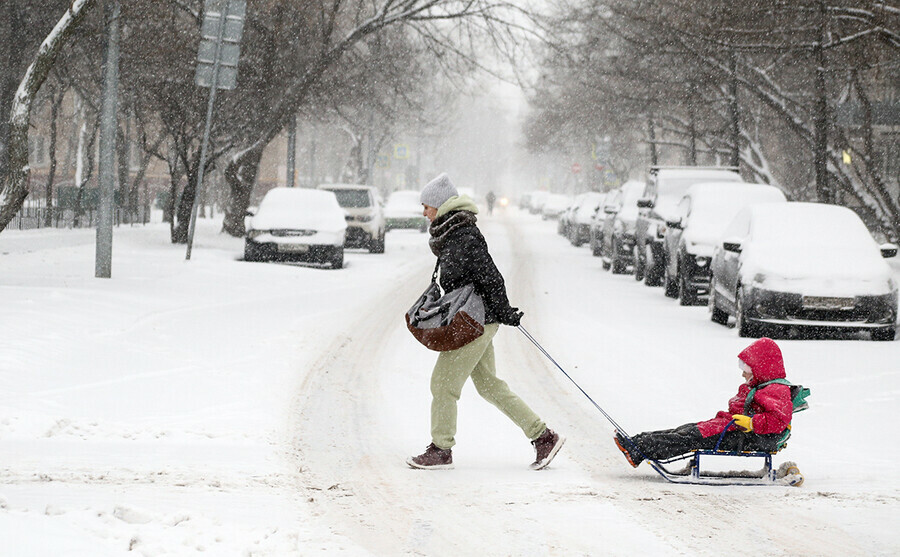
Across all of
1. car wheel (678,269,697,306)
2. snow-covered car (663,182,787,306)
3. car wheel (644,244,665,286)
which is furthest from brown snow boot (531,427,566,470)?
car wheel (644,244,665,286)

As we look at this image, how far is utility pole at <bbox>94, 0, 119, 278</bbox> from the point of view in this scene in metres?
16.6

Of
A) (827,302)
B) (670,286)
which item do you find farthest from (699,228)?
(827,302)

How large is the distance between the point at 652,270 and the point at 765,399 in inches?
660

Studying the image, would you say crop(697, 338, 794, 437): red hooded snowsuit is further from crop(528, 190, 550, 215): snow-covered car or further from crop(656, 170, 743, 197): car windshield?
crop(528, 190, 550, 215): snow-covered car

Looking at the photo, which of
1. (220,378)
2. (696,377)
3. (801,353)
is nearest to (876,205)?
(801,353)

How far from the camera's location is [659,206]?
77.8ft

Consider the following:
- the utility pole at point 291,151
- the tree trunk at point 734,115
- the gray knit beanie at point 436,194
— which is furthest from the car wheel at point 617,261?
the gray knit beanie at point 436,194

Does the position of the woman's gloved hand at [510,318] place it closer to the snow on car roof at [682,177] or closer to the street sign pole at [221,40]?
the street sign pole at [221,40]

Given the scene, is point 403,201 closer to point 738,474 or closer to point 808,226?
point 808,226

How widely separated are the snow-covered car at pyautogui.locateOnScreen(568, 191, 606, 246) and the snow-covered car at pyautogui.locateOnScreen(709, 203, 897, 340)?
76.3 feet

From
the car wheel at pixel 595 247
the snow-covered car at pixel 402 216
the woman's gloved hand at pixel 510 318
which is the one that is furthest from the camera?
the snow-covered car at pixel 402 216

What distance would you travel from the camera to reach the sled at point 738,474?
6.85m

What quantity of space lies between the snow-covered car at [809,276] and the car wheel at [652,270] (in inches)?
299

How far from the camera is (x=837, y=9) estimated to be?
20422mm
